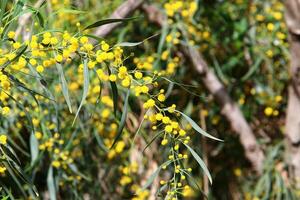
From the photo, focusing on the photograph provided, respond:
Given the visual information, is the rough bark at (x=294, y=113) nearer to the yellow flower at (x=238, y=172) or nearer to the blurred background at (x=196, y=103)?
the blurred background at (x=196, y=103)

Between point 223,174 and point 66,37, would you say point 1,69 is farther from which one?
point 223,174

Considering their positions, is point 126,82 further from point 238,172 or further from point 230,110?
point 238,172

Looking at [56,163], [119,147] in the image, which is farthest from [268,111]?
[56,163]

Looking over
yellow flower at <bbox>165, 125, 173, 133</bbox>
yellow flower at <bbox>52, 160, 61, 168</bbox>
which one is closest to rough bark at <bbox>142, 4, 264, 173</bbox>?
yellow flower at <bbox>52, 160, 61, 168</bbox>

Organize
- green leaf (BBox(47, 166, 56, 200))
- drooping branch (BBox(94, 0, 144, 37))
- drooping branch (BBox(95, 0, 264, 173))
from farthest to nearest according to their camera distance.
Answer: drooping branch (BBox(95, 0, 264, 173)) < drooping branch (BBox(94, 0, 144, 37)) < green leaf (BBox(47, 166, 56, 200))

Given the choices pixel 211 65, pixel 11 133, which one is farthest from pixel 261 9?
pixel 11 133

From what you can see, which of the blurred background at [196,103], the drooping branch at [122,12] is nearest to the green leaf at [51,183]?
the blurred background at [196,103]

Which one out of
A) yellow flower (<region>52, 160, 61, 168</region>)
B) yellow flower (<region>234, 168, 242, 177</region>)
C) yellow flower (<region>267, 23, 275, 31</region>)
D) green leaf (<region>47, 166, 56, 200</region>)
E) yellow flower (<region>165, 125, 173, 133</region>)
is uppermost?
yellow flower (<region>165, 125, 173, 133</region>)

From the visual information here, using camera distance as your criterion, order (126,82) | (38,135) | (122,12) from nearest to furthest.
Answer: (126,82), (38,135), (122,12)

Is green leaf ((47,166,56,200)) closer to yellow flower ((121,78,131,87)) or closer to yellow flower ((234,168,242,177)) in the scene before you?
yellow flower ((121,78,131,87))
